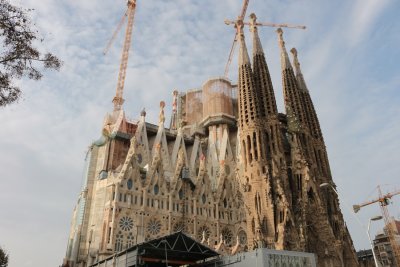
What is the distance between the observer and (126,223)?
39000 millimetres

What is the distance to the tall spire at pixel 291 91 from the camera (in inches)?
2121

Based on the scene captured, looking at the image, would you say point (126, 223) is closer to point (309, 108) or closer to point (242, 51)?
point (242, 51)

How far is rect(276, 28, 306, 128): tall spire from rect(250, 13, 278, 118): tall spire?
4514 mm

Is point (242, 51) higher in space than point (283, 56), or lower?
lower

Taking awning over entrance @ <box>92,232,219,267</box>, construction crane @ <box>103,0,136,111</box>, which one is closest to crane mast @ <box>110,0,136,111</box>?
construction crane @ <box>103,0,136,111</box>

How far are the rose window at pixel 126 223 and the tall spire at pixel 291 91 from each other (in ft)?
91.3

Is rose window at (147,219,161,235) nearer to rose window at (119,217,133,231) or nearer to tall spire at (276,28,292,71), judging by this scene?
rose window at (119,217,133,231)

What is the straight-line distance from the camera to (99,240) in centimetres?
3778

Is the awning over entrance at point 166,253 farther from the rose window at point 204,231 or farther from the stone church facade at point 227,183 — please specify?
the rose window at point 204,231

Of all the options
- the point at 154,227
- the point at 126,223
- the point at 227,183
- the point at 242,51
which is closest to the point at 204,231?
the point at 154,227

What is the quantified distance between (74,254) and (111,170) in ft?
34.1

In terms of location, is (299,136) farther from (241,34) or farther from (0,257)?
(0,257)

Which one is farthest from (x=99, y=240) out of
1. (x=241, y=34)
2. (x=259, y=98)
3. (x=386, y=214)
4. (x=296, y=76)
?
(x=386, y=214)

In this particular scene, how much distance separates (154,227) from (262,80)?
85.0ft
